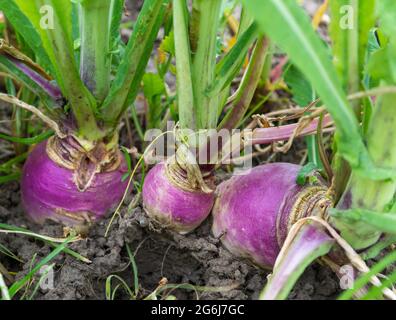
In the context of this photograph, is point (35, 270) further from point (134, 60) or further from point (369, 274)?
point (369, 274)

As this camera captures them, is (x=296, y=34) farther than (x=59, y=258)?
No

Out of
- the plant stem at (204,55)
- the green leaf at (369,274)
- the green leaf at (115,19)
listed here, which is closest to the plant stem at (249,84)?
the plant stem at (204,55)

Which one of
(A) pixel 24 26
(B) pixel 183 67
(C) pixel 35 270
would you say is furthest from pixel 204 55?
(C) pixel 35 270

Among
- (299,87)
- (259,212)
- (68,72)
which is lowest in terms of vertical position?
(259,212)

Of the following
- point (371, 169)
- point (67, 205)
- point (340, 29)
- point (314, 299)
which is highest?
point (340, 29)
